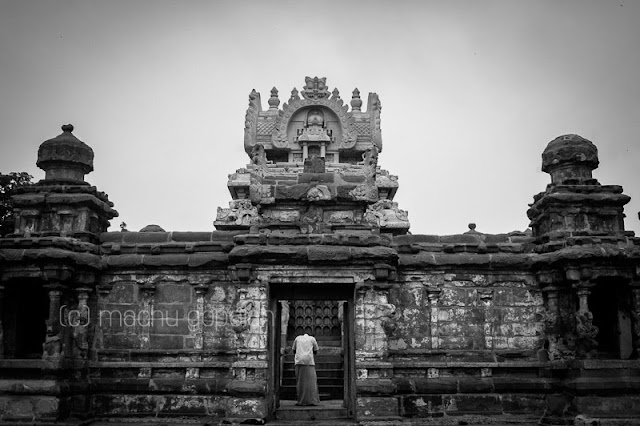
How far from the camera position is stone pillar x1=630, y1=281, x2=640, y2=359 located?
503 inches

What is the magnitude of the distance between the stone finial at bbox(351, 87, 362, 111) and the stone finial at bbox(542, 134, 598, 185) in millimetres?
21183

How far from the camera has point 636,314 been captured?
12.8 metres

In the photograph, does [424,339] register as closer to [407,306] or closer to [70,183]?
[407,306]

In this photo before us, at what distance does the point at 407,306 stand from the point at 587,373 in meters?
3.72

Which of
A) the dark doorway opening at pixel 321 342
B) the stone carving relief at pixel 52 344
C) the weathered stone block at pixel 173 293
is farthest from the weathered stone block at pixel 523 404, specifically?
the stone carving relief at pixel 52 344

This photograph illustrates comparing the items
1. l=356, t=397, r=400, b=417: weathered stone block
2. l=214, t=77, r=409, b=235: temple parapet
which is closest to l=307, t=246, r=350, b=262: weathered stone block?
l=356, t=397, r=400, b=417: weathered stone block

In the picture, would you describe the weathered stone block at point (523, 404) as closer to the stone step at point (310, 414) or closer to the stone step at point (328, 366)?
the stone step at point (310, 414)

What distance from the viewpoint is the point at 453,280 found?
43.8 ft

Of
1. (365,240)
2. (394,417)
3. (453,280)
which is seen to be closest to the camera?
(394,417)

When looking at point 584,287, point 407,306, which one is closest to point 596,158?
point 584,287

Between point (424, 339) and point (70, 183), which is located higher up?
point (70, 183)

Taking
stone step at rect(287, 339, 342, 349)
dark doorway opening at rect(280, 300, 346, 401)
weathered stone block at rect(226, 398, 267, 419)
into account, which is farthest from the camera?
stone step at rect(287, 339, 342, 349)

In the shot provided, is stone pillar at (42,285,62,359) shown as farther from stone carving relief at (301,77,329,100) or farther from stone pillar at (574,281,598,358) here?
stone carving relief at (301,77,329,100)

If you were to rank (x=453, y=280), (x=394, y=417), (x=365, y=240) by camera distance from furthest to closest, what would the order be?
(x=453, y=280)
(x=365, y=240)
(x=394, y=417)
